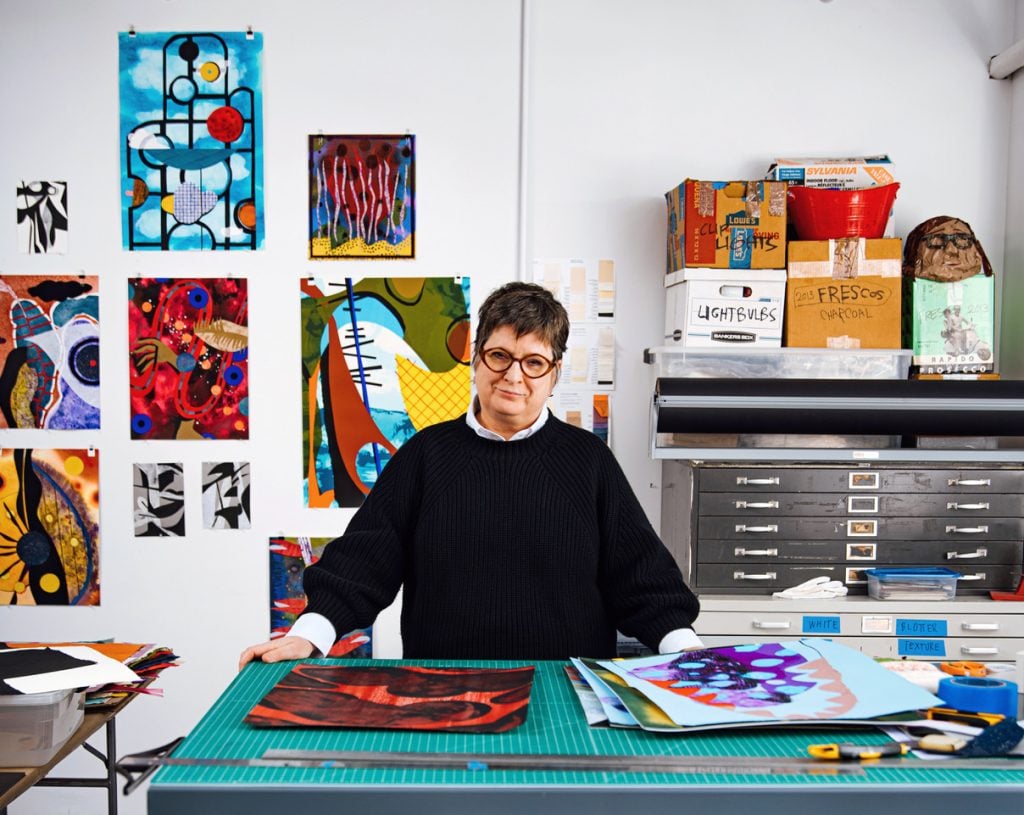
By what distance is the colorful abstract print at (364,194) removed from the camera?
3053mm

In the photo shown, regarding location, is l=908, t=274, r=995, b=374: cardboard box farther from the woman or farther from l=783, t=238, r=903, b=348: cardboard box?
the woman

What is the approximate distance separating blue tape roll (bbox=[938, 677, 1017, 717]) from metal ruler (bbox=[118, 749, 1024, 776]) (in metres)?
0.15

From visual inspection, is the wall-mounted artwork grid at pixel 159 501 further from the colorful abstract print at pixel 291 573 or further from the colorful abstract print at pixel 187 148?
the colorful abstract print at pixel 187 148

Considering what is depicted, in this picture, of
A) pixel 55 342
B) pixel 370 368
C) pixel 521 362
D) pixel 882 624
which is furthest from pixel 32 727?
pixel 882 624

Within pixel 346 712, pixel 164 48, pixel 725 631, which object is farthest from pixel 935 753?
pixel 164 48

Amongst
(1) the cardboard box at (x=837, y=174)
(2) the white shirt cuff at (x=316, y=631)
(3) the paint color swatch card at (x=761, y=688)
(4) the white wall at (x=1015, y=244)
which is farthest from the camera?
(4) the white wall at (x=1015, y=244)

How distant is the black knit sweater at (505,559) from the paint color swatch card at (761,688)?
1.10ft

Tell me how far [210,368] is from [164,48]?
42.8 inches

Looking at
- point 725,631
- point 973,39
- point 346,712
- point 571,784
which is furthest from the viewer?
point 973,39

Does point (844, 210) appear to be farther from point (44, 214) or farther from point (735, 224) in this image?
point (44, 214)

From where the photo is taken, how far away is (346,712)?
112 centimetres

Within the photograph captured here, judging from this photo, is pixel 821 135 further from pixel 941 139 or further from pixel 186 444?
pixel 186 444

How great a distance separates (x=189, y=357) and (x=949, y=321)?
8.04 feet

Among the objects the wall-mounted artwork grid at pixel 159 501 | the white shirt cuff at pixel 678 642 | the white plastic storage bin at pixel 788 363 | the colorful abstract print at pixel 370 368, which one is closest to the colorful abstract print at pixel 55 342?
the wall-mounted artwork grid at pixel 159 501
